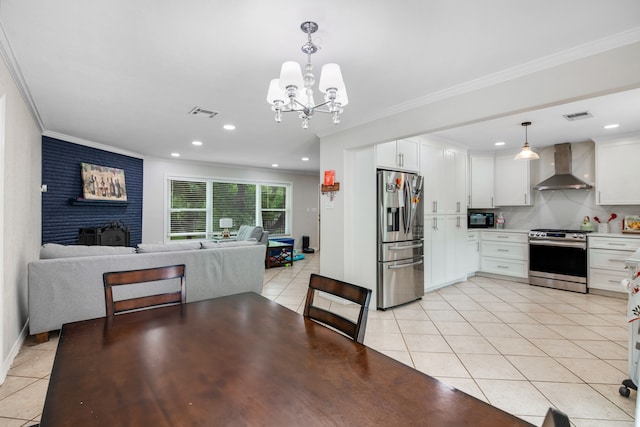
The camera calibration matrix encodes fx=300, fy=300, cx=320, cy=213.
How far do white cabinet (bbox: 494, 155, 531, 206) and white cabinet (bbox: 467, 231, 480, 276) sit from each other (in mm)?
769

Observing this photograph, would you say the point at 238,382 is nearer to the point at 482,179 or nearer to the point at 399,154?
the point at 399,154

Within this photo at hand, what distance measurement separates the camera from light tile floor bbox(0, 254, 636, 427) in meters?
1.95

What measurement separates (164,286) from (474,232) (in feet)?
16.7

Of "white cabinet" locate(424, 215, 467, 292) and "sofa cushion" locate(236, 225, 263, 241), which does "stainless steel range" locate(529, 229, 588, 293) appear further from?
"sofa cushion" locate(236, 225, 263, 241)

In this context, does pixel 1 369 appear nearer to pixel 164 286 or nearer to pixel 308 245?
pixel 164 286

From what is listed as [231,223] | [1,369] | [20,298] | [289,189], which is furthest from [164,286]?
[289,189]

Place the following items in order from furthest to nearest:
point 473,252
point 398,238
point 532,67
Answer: point 473,252, point 398,238, point 532,67

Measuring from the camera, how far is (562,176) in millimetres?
4941

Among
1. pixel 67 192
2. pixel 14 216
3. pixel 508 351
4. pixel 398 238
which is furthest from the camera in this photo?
pixel 67 192

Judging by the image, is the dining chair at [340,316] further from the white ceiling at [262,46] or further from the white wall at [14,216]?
the white wall at [14,216]

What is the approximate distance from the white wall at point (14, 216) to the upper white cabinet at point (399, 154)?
11.3ft

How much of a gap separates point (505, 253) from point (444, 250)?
4.65 feet

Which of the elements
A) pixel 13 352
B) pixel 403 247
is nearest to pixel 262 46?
pixel 403 247

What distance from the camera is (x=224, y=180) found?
297 inches
